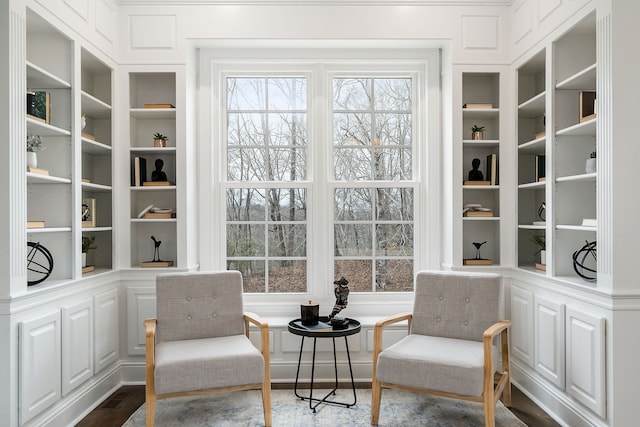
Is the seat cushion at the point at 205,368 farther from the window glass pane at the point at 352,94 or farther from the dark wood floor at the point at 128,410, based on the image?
the window glass pane at the point at 352,94

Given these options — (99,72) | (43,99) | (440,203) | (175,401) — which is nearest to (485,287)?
(440,203)

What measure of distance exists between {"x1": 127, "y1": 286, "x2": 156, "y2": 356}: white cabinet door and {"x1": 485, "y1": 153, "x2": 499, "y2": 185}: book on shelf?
2882mm

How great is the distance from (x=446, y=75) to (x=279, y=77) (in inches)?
56.3

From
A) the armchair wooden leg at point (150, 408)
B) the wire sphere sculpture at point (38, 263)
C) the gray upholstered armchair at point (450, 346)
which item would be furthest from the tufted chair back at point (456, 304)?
the wire sphere sculpture at point (38, 263)

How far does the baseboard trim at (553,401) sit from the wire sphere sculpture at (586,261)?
78 centimetres

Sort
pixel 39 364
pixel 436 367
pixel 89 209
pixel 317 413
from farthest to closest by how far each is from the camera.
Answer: pixel 89 209 < pixel 317 413 < pixel 436 367 < pixel 39 364

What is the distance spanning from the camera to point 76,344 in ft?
10.2

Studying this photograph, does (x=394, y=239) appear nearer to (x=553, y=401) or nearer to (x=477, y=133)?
(x=477, y=133)

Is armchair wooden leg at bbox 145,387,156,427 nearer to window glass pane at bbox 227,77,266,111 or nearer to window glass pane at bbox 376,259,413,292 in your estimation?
window glass pane at bbox 376,259,413,292

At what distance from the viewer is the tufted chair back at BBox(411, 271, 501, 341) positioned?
10.7 feet

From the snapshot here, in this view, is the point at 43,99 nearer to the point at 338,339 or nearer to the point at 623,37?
the point at 338,339

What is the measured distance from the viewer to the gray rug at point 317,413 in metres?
3.03

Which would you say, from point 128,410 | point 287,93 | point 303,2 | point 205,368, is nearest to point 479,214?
point 287,93

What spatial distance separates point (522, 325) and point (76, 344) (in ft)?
10.4
